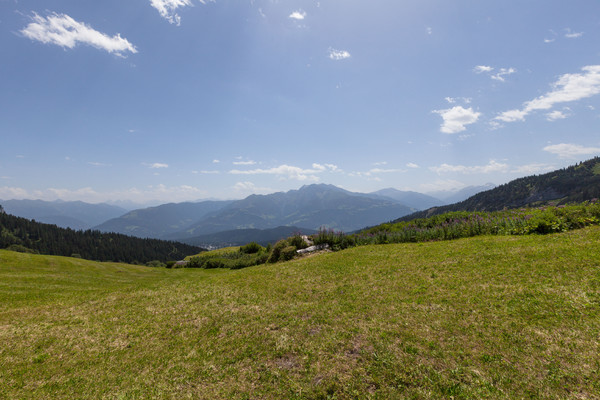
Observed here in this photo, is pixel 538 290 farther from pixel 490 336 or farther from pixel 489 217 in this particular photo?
pixel 489 217

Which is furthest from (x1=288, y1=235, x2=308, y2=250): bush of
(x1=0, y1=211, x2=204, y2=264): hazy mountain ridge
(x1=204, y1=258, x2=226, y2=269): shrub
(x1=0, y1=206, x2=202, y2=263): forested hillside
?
(x1=0, y1=206, x2=202, y2=263): forested hillside

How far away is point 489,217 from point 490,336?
19.1m

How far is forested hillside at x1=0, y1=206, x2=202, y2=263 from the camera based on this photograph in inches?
5630

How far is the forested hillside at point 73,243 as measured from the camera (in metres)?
143

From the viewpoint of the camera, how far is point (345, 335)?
7820mm

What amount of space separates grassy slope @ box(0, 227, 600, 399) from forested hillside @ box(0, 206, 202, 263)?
183287mm

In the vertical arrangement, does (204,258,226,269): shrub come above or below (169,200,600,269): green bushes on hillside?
below

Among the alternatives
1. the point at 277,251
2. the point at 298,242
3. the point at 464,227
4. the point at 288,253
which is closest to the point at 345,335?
the point at 288,253

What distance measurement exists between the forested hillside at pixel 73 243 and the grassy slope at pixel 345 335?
183287mm

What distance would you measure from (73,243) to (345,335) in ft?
693

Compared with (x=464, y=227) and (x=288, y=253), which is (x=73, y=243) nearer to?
(x=288, y=253)

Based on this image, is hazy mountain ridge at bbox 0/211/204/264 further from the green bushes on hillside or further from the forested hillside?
the green bushes on hillside

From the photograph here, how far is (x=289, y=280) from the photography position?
48.3 ft

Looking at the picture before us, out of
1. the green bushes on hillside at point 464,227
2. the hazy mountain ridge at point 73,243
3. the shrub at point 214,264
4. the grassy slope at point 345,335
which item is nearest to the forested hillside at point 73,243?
the hazy mountain ridge at point 73,243
